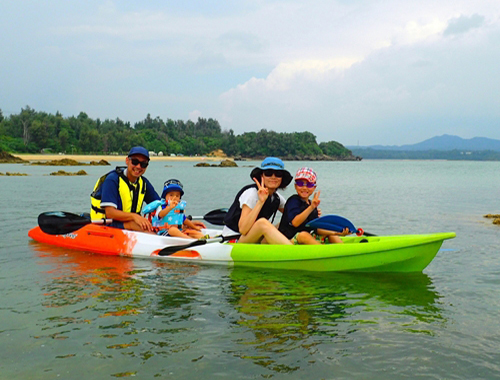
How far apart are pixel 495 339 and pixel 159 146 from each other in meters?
146

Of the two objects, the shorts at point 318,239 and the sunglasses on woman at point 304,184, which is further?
the shorts at point 318,239

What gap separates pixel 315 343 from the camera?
15.2 ft

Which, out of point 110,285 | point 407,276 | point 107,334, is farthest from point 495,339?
point 110,285

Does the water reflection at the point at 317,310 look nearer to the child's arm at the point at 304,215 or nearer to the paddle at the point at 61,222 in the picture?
the child's arm at the point at 304,215

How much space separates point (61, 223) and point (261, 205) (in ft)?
16.1

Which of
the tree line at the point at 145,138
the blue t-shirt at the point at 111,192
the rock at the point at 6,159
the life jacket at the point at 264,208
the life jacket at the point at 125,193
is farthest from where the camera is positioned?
the tree line at the point at 145,138

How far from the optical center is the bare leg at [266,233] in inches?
283

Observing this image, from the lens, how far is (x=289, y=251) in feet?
23.8

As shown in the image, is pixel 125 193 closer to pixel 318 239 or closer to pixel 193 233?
pixel 193 233

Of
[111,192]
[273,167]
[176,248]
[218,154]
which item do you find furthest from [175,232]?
[218,154]

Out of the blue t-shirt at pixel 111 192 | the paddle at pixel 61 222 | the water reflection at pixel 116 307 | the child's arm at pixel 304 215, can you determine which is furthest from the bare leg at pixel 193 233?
the child's arm at pixel 304 215

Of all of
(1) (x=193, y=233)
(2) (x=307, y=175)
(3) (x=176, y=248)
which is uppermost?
(2) (x=307, y=175)

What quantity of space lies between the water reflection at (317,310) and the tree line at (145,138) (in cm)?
9868

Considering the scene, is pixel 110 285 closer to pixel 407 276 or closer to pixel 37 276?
pixel 37 276
